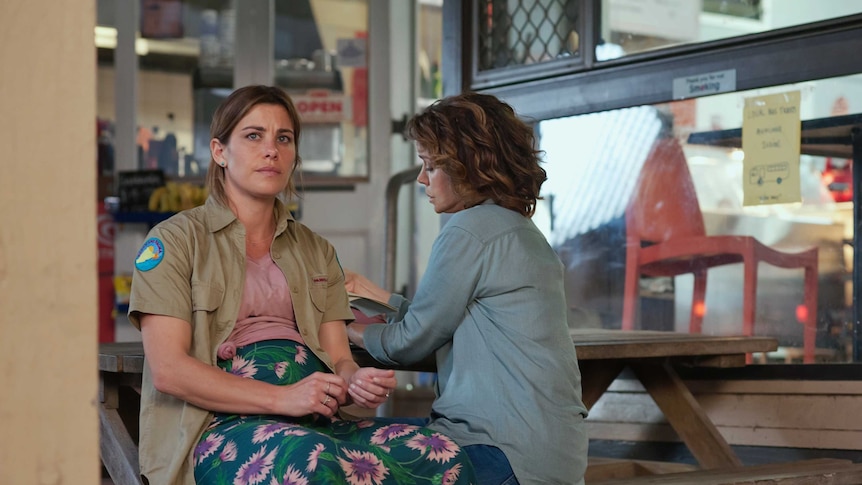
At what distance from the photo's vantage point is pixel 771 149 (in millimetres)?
3398

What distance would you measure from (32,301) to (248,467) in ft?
2.68

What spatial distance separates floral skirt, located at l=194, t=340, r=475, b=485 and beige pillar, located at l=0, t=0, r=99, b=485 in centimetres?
69

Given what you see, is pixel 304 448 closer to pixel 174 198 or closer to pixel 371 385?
pixel 371 385

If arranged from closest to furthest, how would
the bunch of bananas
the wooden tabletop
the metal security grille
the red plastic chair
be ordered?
the wooden tabletop → the red plastic chair → the metal security grille → the bunch of bananas

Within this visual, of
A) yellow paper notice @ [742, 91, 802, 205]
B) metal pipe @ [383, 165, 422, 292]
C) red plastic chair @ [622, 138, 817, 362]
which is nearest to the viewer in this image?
yellow paper notice @ [742, 91, 802, 205]

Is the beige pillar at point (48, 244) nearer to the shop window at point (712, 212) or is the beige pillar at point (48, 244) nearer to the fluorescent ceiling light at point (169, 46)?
the shop window at point (712, 212)

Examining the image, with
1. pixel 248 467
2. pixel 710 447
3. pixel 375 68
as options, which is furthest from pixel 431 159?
pixel 375 68

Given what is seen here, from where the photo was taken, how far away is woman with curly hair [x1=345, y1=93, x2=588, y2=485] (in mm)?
2086

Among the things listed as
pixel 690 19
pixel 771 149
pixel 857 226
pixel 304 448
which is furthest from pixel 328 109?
pixel 304 448

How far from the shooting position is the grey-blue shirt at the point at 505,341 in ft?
6.84

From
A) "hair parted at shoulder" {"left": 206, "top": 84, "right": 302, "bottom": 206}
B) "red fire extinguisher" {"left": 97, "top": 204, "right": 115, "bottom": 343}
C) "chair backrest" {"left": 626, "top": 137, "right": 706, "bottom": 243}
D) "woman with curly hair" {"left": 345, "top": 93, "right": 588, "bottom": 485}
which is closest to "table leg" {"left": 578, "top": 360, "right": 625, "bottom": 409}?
"chair backrest" {"left": 626, "top": 137, "right": 706, "bottom": 243}

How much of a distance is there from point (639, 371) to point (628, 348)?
64 centimetres

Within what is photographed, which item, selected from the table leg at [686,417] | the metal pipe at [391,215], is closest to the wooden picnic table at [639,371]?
the table leg at [686,417]

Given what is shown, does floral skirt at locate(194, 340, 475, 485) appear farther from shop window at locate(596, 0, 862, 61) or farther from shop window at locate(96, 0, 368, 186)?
shop window at locate(96, 0, 368, 186)
